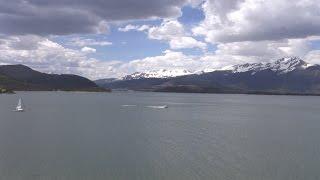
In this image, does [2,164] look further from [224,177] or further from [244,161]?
[244,161]

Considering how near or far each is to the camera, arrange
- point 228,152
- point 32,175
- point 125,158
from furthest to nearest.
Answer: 1. point 228,152
2. point 125,158
3. point 32,175

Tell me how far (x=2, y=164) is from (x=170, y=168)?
1726 cm

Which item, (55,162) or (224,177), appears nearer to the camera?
(224,177)

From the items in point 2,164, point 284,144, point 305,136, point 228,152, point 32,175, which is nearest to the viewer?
point 32,175

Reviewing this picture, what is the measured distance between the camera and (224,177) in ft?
142

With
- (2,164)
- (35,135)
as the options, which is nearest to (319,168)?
(2,164)

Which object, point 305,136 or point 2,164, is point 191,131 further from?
point 2,164

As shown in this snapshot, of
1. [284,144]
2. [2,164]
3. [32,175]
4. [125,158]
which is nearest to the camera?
[32,175]

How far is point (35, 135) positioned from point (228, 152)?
32.5 meters

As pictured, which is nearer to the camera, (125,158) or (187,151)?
(125,158)

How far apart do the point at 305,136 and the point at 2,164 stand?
5546cm

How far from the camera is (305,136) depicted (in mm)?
81750

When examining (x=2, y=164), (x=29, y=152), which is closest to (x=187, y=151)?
(x=29, y=152)

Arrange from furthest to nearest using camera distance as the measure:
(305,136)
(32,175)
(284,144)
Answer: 1. (305,136)
2. (284,144)
3. (32,175)
